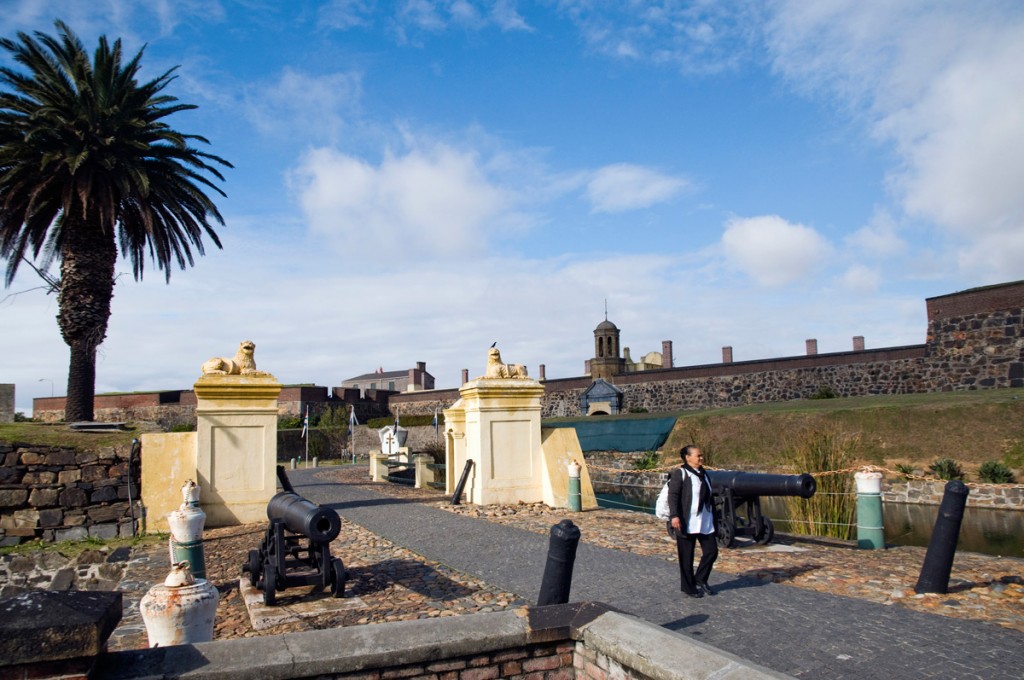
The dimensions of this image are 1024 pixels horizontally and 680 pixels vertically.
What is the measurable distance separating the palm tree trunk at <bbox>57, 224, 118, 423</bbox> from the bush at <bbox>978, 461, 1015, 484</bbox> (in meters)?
21.9

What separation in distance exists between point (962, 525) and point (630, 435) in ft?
54.8

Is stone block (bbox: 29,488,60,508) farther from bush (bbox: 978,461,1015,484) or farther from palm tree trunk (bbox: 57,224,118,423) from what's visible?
bush (bbox: 978,461,1015,484)

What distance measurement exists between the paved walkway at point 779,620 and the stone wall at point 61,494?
561 cm

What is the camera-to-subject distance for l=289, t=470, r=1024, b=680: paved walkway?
4266 mm

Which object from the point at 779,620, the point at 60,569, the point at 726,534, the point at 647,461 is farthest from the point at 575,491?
the point at 647,461

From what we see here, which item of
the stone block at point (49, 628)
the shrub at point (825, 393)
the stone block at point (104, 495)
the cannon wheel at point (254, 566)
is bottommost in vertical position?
the cannon wheel at point (254, 566)

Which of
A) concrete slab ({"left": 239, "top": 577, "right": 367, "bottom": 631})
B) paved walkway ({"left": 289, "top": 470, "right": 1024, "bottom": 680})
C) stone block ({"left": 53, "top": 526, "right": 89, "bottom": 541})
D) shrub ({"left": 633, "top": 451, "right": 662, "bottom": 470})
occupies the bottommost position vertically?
shrub ({"left": 633, "top": 451, "right": 662, "bottom": 470})

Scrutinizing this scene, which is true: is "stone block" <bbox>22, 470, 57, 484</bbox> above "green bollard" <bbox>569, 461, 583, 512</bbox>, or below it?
→ above

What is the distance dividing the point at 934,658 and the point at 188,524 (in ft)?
20.0

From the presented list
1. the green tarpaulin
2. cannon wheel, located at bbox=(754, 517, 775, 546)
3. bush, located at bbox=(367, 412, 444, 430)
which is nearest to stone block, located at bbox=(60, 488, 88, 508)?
cannon wheel, located at bbox=(754, 517, 775, 546)

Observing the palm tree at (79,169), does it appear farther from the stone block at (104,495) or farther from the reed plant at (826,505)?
the reed plant at (826,505)

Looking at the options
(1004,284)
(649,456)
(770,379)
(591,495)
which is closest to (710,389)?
(770,379)

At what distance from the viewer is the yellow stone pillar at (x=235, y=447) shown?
11156 mm

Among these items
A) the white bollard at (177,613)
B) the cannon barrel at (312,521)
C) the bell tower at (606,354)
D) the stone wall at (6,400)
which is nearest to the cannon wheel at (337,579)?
the cannon barrel at (312,521)
